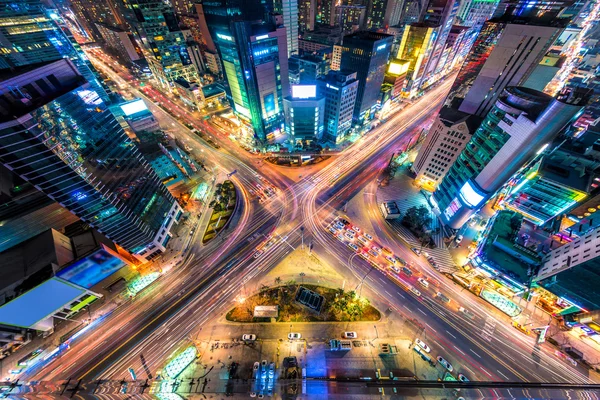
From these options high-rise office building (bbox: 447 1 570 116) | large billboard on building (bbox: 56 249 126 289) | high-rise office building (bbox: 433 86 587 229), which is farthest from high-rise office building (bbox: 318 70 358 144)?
large billboard on building (bbox: 56 249 126 289)

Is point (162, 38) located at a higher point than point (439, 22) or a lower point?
lower

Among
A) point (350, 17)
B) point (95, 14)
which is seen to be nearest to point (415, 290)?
point (350, 17)

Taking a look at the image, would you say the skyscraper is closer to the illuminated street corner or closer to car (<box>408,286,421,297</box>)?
the illuminated street corner

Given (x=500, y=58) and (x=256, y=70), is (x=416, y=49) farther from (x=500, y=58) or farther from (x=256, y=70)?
(x=256, y=70)

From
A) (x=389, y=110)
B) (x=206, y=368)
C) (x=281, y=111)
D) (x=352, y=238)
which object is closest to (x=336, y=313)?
(x=352, y=238)

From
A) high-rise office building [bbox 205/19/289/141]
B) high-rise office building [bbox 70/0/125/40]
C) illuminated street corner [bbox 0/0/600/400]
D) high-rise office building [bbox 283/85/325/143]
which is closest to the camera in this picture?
illuminated street corner [bbox 0/0/600/400]

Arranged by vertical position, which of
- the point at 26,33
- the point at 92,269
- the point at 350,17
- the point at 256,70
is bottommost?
the point at 92,269

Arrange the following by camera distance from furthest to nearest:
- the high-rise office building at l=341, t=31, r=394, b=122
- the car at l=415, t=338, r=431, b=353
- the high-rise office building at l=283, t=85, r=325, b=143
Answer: the high-rise office building at l=341, t=31, r=394, b=122 < the high-rise office building at l=283, t=85, r=325, b=143 < the car at l=415, t=338, r=431, b=353
